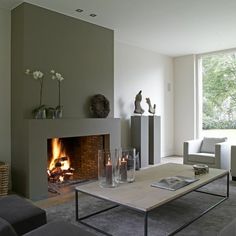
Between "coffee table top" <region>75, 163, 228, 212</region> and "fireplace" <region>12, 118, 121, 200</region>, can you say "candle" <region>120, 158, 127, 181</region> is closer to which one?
"coffee table top" <region>75, 163, 228, 212</region>

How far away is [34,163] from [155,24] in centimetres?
304

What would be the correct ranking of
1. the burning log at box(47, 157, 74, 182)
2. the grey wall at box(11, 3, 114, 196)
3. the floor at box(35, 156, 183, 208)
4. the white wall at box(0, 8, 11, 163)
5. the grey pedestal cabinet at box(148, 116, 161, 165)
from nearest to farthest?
the floor at box(35, 156, 183, 208) < the grey wall at box(11, 3, 114, 196) < the white wall at box(0, 8, 11, 163) < the burning log at box(47, 157, 74, 182) < the grey pedestal cabinet at box(148, 116, 161, 165)

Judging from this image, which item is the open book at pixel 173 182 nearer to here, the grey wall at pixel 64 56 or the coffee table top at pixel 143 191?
the coffee table top at pixel 143 191

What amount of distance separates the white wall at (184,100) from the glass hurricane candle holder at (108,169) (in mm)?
4471

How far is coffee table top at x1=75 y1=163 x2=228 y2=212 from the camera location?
7.07 ft

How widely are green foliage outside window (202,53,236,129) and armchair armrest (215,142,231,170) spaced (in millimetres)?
1675

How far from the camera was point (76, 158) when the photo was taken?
4648 millimetres

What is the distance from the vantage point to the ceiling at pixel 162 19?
12.1ft

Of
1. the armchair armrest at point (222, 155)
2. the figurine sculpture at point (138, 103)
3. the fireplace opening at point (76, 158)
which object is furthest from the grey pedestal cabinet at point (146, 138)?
the armchair armrest at point (222, 155)

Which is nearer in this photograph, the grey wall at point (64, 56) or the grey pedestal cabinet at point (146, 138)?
the grey wall at point (64, 56)

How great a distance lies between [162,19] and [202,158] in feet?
8.48

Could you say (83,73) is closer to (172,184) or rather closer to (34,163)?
(34,163)

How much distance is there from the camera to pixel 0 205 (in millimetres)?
2168


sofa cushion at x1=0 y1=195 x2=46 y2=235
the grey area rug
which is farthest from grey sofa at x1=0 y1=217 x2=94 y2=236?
the grey area rug
